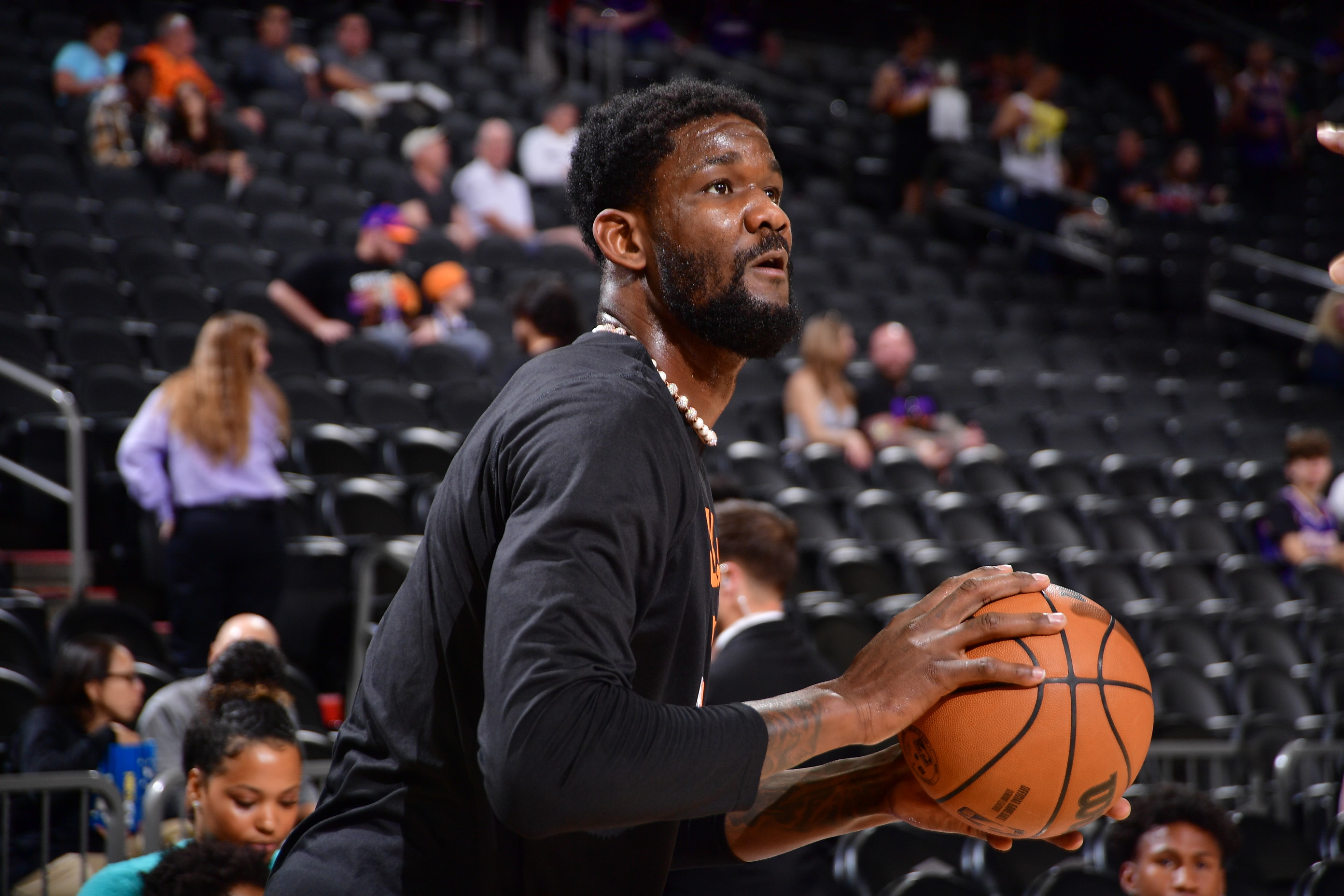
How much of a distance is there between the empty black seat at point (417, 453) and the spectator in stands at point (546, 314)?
1768mm

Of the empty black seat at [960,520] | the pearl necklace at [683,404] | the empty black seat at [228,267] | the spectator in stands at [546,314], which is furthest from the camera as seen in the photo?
the empty black seat at [228,267]

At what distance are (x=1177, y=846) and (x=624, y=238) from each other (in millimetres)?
3176

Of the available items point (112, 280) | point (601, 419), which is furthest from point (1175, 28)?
point (601, 419)

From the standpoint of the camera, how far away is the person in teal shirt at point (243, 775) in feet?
11.4

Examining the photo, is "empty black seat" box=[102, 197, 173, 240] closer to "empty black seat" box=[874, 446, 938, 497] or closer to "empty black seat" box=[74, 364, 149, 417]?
"empty black seat" box=[74, 364, 149, 417]

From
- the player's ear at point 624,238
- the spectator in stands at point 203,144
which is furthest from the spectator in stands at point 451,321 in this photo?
the player's ear at point 624,238

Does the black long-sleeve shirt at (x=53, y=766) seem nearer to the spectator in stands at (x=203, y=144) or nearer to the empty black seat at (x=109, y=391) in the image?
the empty black seat at (x=109, y=391)

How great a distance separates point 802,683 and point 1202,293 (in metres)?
10.5

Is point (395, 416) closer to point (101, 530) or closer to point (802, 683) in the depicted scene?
point (101, 530)

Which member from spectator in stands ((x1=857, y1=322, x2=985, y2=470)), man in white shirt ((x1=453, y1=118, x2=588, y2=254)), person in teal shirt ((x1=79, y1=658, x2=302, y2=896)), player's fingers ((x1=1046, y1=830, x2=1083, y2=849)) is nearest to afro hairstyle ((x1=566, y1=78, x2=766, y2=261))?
player's fingers ((x1=1046, y1=830, x2=1083, y2=849))

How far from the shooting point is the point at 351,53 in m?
11.4

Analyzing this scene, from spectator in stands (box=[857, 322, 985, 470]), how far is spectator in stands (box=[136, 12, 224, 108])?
16.9 ft

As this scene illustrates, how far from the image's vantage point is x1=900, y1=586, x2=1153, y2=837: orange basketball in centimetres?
156

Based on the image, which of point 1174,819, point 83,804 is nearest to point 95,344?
point 83,804
